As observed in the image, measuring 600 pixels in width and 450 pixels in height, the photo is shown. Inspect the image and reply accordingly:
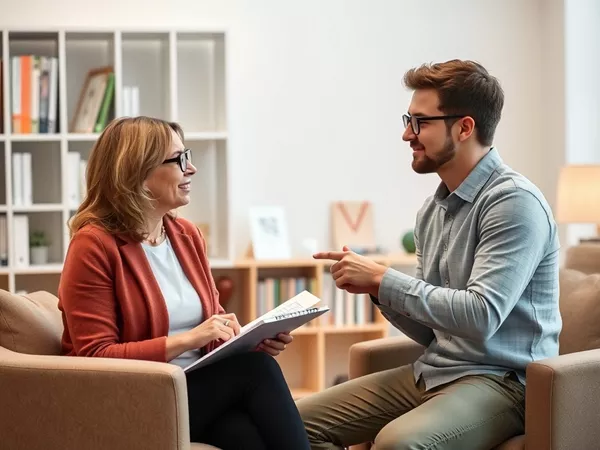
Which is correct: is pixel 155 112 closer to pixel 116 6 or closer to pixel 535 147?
pixel 116 6

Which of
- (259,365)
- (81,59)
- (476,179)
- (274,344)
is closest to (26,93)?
(81,59)

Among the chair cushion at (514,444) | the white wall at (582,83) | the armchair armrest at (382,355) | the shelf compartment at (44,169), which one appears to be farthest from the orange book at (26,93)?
the chair cushion at (514,444)

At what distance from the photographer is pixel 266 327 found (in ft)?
7.54

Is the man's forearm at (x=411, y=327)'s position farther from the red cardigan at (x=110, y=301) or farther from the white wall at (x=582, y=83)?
the white wall at (x=582, y=83)

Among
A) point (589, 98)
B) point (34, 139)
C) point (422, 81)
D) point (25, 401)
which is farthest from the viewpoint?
point (589, 98)

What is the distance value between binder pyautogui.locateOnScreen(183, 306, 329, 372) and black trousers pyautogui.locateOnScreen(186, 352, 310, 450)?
41 millimetres

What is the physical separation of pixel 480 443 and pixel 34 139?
2.78 meters

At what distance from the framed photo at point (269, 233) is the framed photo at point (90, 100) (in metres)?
0.89

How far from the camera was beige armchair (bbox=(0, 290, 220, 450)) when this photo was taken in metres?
2.17

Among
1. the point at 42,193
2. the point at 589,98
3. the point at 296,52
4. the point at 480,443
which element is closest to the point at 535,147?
the point at 589,98

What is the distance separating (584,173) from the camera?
14.4 feet

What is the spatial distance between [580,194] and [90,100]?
232 centimetres

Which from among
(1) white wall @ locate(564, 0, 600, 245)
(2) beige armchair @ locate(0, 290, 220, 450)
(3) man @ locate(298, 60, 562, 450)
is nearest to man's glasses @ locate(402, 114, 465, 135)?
(3) man @ locate(298, 60, 562, 450)

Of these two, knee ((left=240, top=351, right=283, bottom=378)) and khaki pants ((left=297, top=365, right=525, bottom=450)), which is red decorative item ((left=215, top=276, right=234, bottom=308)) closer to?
khaki pants ((left=297, top=365, right=525, bottom=450))
